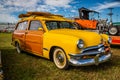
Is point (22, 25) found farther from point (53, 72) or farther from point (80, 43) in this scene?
point (80, 43)

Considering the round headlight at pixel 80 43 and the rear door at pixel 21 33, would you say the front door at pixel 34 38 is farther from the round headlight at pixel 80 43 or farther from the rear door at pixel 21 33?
the round headlight at pixel 80 43

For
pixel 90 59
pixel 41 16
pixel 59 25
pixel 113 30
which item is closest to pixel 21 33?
pixel 41 16

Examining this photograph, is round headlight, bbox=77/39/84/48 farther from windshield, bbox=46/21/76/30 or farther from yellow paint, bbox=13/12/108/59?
windshield, bbox=46/21/76/30

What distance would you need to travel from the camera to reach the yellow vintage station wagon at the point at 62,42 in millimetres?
5164

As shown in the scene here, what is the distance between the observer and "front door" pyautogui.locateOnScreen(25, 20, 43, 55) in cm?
Answer: 638

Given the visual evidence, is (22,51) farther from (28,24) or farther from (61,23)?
(61,23)

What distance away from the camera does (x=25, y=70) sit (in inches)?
220

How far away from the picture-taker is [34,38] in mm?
6660

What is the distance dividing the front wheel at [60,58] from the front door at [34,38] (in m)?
0.76

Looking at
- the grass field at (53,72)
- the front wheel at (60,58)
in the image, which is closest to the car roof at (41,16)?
the front wheel at (60,58)

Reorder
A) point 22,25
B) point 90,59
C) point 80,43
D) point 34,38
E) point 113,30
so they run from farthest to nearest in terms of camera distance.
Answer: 1. point 113,30
2. point 22,25
3. point 34,38
4. point 90,59
5. point 80,43

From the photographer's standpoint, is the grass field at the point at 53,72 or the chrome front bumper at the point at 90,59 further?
the chrome front bumper at the point at 90,59

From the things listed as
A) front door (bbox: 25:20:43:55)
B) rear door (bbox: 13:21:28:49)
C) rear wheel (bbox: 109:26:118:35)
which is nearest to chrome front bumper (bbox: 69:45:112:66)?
front door (bbox: 25:20:43:55)

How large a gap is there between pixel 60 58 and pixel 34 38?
1507 mm
